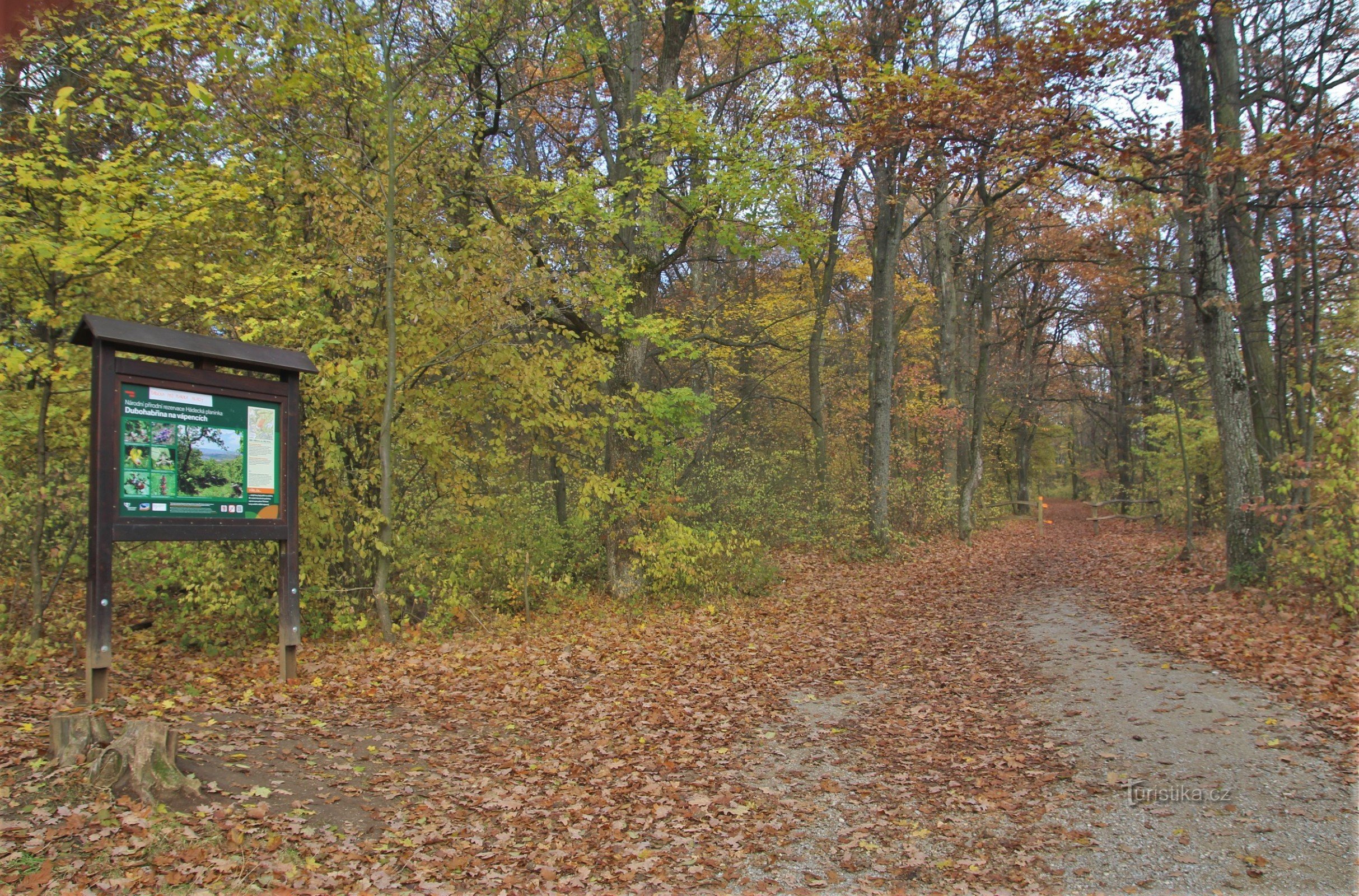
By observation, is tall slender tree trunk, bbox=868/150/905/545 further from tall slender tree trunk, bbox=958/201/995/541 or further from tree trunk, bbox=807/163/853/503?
tall slender tree trunk, bbox=958/201/995/541

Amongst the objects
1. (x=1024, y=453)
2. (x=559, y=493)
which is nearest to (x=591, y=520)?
Result: (x=559, y=493)

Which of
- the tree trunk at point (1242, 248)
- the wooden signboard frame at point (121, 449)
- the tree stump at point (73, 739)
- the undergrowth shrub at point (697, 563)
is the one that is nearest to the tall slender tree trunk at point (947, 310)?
the tree trunk at point (1242, 248)

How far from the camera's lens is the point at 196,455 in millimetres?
6867

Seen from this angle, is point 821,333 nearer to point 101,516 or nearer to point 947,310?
point 947,310

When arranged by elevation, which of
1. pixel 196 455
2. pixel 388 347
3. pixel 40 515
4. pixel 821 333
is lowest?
pixel 40 515

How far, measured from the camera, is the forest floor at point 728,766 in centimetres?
427

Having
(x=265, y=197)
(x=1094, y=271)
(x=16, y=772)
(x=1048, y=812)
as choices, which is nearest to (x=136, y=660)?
(x=16, y=772)

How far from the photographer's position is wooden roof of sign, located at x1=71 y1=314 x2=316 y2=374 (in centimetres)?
626

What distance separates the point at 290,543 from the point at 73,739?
2873 mm

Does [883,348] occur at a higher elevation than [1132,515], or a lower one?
higher

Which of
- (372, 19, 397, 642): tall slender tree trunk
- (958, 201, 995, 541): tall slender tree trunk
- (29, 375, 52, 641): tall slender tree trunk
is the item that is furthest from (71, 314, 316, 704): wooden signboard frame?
(958, 201, 995, 541): tall slender tree trunk

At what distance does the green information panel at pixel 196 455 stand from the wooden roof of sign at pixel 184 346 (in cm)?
32

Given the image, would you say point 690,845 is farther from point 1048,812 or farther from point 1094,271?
point 1094,271

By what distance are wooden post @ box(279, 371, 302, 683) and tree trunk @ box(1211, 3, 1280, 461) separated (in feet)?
38.6
